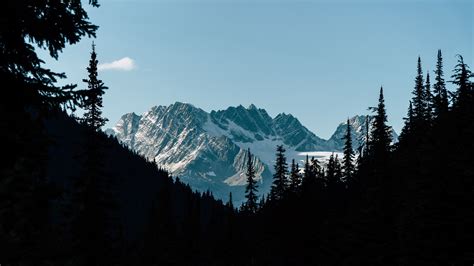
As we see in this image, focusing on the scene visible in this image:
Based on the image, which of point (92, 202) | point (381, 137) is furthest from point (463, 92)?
point (92, 202)

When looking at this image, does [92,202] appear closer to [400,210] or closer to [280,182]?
[400,210]

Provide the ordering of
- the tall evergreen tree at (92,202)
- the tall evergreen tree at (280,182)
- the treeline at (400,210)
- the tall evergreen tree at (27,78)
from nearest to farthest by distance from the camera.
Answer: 1. the tall evergreen tree at (27,78)
2. the treeline at (400,210)
3. the tall evergreen tree at (92,202)
4. the tall evergreen tree at (280,182)

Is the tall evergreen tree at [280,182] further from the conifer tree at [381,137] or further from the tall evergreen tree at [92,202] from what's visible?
the tall evergreen tree at [92,202]

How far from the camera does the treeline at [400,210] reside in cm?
2281

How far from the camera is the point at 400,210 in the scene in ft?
107

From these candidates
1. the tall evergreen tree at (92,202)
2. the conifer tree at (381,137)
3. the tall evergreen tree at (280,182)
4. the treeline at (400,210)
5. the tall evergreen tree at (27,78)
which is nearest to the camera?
the tall evergreen tree at (27,78)

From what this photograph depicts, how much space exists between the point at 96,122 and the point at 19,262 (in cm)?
1732

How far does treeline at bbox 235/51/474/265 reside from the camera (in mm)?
22812

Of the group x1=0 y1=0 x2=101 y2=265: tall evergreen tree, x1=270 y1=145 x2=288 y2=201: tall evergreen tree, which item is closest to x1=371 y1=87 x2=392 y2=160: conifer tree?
x1=270 y1=145 x2=288 y2=201: tall evergreen tree

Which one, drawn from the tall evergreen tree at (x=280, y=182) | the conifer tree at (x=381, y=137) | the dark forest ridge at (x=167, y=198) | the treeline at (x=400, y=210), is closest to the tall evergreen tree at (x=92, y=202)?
the dark forest ridge at (x=167, y=198)

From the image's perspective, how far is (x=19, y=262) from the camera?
8.73 m

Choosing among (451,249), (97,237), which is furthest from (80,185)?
(451,249)

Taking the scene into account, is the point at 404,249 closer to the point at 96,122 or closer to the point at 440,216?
the point at 440,216

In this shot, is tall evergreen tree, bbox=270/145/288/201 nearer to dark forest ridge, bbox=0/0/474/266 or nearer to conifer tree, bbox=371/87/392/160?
dark forest ridge, bbox=0/0/474/266
